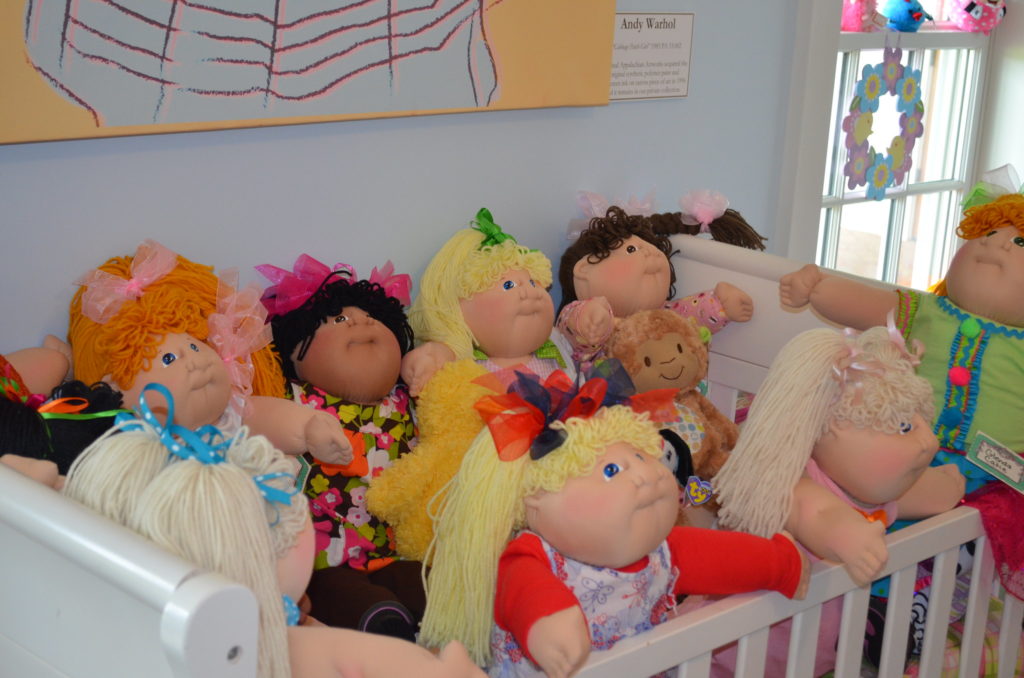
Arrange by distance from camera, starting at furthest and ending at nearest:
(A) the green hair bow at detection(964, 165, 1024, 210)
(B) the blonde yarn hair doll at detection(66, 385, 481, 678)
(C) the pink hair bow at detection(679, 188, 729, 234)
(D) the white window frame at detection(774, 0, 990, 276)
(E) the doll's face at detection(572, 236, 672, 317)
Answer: (D) the white window frame at detection(774, 0, 990, 276)
(C) the pink hair bow at detection(679, 188, 729, 234)
(E) the doll's face at detection(572, 236, 672, 317)
(A) the green hair bow at detection(964, 165, 1024, 210)
(B) the blonde yarn hair doll at detection(66, 385, 481, 678)

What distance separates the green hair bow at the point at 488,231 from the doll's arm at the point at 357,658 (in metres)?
0.73

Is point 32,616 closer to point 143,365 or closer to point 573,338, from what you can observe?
point 143,365

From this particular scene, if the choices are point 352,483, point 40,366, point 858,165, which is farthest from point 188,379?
point 858,165

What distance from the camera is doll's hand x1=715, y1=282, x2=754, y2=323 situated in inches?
64.7

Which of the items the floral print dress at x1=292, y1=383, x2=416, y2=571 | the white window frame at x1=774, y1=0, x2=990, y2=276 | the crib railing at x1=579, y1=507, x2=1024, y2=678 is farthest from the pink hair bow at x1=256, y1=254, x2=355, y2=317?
the white window frame at x1=774, y1=0, x2=990, y2=276

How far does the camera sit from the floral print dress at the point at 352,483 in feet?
4.18

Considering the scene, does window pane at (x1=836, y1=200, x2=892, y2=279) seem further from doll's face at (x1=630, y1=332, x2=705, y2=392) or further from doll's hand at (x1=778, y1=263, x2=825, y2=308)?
doll's face at (x1=630, y1=332, x2=705, y2=392)

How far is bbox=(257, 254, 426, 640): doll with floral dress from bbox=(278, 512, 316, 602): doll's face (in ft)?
1.16

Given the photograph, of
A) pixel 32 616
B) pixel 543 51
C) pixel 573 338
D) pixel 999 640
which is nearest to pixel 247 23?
pixel 543 51

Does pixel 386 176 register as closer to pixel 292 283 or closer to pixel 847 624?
pixel 292 283

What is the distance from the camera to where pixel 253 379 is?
4.15 ft

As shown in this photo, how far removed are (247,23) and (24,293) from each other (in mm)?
407

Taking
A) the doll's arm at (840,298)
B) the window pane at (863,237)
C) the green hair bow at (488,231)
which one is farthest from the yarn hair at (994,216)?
the window pane at (863,237)

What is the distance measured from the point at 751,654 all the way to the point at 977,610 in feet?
1.54
